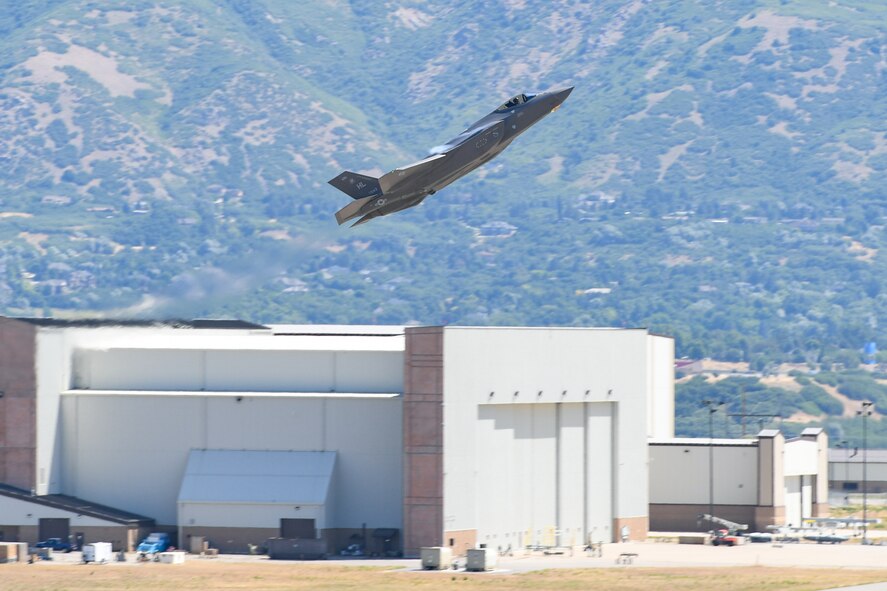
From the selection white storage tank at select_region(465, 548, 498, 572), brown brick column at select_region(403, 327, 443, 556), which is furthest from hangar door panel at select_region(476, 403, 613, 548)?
white storage tank at select_region(465, 548, 498, 572)

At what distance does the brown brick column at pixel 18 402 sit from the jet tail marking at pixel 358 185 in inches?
1487

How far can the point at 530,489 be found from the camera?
122 m

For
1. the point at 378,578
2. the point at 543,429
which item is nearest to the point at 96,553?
the point at 378,578

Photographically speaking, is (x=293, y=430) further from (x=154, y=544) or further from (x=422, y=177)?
(x=422, y=177)

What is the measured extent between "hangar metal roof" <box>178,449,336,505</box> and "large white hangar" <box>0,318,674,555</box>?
10 cm

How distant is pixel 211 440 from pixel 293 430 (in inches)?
217

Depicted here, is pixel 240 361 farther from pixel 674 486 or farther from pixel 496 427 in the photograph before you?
pixel 674 486

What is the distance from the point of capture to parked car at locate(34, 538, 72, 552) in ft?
372

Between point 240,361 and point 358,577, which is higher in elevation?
point 240,361

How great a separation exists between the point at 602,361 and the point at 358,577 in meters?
33.3

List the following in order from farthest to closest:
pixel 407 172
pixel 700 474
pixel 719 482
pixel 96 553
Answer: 1. pixel 700 474
2. pixel 719 482
3. pixel 96 553
4. pixel 407 172

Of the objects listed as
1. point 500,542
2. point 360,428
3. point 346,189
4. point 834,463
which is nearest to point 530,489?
point 500,542

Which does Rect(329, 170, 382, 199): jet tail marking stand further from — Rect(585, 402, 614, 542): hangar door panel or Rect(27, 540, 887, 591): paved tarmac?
Rect(585, 402, 614, 542): hangar door panel

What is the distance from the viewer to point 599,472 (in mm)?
127500
